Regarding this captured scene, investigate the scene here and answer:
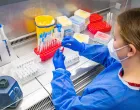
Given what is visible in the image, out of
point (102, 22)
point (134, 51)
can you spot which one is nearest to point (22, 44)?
point (102, 22)

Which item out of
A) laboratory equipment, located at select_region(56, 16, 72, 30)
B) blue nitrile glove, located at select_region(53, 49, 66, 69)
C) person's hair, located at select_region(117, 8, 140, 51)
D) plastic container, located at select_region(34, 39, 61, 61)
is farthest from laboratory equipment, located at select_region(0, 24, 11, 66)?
person's hair, located at select_region(117, 8, 140, 51)

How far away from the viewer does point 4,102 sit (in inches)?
32.6

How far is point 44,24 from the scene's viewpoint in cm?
124

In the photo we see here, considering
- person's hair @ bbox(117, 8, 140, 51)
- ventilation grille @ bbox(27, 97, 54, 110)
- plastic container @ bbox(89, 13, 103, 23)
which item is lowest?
ventilation grille @ bbox(27, 97, 54, 110)

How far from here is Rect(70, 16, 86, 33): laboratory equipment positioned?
1.41m

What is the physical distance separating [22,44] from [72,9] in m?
0.52

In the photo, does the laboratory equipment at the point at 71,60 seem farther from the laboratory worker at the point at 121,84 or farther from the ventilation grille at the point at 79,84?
the laboratory worker at the point at 121,84

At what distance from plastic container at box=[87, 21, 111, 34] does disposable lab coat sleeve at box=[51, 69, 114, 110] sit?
0.62 meters

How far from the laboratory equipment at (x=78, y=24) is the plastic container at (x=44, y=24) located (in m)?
0.22

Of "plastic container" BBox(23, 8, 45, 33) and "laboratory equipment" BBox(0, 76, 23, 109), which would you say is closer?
"laboratory equipment" BBox(0, 76, 23, 109)

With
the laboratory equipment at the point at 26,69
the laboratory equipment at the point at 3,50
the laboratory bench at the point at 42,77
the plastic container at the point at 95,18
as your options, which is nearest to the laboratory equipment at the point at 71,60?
the laboratory bench at the point at 42,77

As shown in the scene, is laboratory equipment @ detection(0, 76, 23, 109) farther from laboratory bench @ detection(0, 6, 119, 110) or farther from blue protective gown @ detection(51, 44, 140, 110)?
blue protective gown @ detection(51, 44, 140, 110)

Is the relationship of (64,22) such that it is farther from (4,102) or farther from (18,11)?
(4,102)

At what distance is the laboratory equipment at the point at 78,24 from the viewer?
4.64 ft
